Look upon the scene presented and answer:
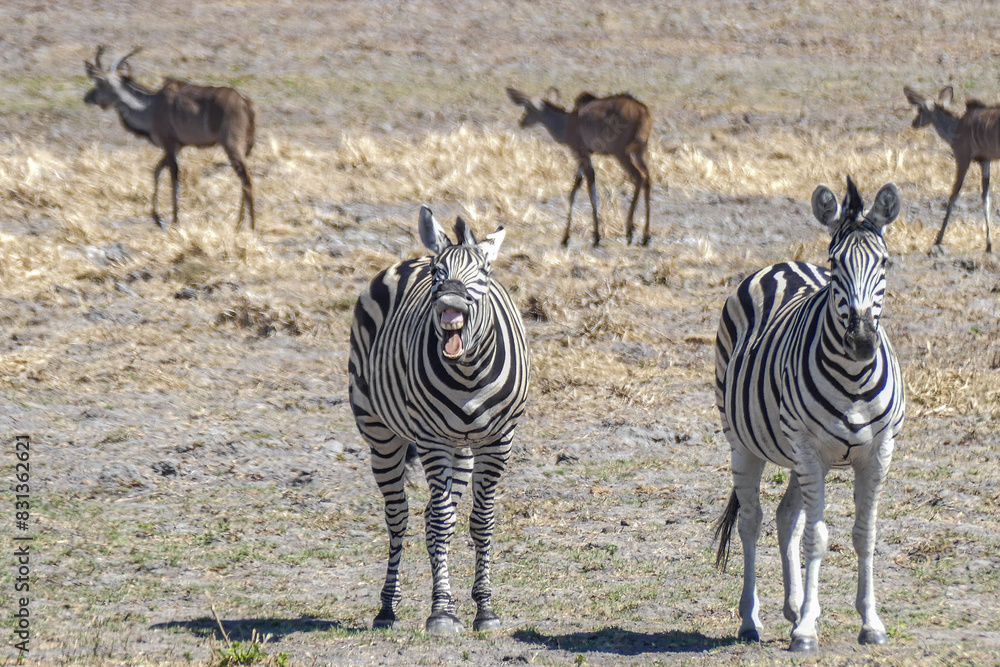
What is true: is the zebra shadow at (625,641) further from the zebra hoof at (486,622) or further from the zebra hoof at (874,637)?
the zebra hoof at (874,637)

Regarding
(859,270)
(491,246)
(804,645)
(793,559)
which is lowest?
(804,645)

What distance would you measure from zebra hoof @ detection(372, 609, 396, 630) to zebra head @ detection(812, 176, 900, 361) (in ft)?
9.13

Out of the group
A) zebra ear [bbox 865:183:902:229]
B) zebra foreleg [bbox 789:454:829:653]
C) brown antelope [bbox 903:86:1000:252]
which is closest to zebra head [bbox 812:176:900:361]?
zebra ear [bbox 865:183:902:229]

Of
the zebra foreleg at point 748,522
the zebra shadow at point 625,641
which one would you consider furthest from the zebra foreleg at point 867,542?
the zebra shadow at point 625,641

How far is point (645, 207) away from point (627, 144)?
3.11 ft

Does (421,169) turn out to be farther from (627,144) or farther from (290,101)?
(290,101)

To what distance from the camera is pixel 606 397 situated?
10.8m

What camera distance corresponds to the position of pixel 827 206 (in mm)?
5676

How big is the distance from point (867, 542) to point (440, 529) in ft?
6.85

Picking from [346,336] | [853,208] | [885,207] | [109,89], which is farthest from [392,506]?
[109,89]

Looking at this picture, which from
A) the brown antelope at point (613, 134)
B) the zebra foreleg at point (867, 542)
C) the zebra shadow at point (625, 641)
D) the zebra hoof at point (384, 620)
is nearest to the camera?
the zebra foreleg at point (867, 542)

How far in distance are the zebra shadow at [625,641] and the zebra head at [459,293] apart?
4.93ft

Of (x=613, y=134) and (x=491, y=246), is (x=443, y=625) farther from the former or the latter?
(x=613, y=134)

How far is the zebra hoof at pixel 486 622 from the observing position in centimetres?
624
